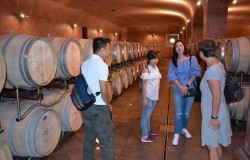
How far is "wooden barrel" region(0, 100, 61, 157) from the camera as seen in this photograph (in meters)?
3.08

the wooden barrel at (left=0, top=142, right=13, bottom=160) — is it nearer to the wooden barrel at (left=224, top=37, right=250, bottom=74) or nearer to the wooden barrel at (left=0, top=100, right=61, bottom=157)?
the wooden barrel at (left=0, top=100, right=61, bottom=157)

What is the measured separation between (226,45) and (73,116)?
10.8 feet

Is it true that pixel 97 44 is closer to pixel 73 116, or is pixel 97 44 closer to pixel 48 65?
pixel 48 65

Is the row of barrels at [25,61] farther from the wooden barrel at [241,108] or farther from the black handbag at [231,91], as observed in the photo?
the wooden barrel at [241,108]

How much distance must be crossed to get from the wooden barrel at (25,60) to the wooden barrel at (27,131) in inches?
12.8

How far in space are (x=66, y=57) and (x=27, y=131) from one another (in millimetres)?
1622

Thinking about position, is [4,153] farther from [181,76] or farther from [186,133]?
[186,133]

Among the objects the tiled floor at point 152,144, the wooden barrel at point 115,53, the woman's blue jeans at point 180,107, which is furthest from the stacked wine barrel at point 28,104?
the wooden barrel at point 115,53

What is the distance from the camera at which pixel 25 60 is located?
317 centimetres

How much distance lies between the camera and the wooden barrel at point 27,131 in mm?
3084

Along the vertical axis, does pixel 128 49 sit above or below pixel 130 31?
below

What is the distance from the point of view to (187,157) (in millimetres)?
3762

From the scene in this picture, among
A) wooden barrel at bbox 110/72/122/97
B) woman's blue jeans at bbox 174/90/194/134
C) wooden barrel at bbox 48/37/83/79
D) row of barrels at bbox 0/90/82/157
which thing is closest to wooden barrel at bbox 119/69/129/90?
wooden barrel at bbox 110/72/122/97

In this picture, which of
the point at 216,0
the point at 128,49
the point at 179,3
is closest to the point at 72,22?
the point at 179,3
